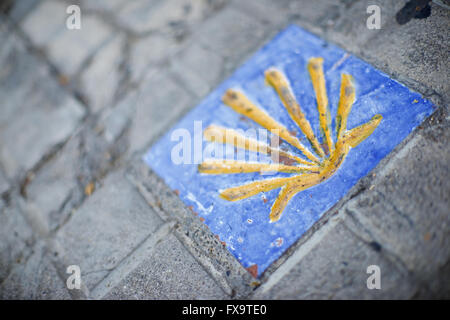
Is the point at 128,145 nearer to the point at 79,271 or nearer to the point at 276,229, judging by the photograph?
the point at 79,271

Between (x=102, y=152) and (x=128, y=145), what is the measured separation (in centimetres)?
12

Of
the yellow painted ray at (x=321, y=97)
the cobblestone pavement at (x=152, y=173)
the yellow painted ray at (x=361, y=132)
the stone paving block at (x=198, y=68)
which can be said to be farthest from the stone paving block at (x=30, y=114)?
the yellow painted ray at (x=361, y=132)

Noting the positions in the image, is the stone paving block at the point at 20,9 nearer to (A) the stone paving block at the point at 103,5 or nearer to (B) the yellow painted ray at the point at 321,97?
(A) the stone paving block at the point at 103,5

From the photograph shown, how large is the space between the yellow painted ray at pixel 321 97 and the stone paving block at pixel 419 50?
0.19m

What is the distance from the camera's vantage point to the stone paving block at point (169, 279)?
0.86m

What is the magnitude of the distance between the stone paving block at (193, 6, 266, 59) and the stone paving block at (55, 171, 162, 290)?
2.54 ft

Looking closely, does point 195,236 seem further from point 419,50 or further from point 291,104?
point 419,50

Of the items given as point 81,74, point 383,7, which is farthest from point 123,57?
point 383,7

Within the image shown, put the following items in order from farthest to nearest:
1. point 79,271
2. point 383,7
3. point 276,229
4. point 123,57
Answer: point 123,57
point 383,7
point 79,271
point 276,229

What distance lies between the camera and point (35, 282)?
3.24 feet

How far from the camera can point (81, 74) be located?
144 cm

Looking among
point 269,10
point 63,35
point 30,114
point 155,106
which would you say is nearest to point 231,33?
point 269,10

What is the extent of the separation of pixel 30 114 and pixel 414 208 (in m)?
1.67

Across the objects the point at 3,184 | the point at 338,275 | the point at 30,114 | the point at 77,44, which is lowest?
the point at 338,275
